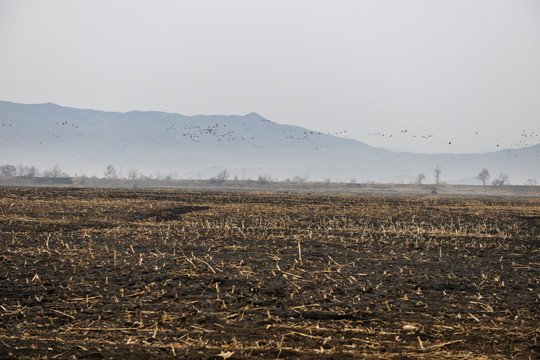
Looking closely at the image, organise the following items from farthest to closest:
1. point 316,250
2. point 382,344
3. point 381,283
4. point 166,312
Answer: point 316,250 → point 381,283 → point 166,312 → point 382,344

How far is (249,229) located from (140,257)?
10.1 metres

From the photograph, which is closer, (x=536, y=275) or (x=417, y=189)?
(x=536, y=275)

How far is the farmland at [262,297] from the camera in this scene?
8.62m

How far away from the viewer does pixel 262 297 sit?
38.5ft

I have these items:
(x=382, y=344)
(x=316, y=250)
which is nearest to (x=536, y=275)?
(x=316, y=250)

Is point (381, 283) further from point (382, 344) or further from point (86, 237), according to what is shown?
point (86, 237)

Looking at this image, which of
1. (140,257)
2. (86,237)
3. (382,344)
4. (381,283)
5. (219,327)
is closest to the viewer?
(382,344)

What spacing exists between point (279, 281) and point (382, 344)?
4.90m

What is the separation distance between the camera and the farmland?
862 centimetres

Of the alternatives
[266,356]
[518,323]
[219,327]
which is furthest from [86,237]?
[518,323]

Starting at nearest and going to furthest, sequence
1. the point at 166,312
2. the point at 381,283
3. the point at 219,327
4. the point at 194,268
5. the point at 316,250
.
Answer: the point at 219,327 → the point at 166,312 → the point at 381,283 → the point at 194,268 → the point at 316,250

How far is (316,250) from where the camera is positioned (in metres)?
18.6

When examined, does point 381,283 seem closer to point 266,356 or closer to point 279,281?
point 279,281

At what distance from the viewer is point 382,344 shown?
28.8 ft
